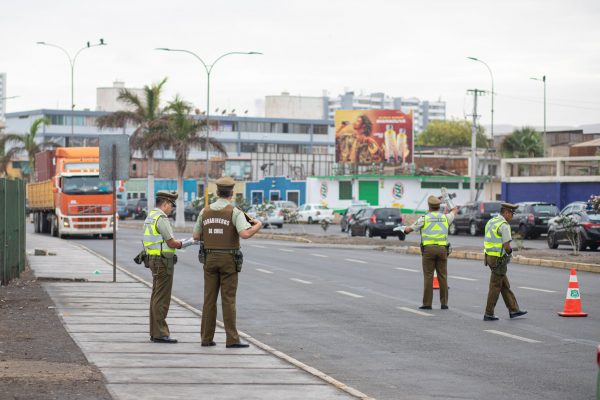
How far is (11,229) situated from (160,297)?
384 inches

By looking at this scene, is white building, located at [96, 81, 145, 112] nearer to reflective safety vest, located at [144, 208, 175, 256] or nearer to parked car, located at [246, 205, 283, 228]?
parked car, located at [246, 205, 283, 228]

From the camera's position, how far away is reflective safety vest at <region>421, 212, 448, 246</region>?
18.6m

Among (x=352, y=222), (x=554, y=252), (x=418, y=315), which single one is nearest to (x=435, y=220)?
(x=418, y=315)

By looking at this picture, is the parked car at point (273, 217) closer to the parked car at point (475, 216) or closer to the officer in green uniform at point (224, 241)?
the parked car at point (475, 216)

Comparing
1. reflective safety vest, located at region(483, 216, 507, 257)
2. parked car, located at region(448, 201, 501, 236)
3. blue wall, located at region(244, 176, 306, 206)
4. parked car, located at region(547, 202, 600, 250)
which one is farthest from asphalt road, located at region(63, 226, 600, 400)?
blue wall, located at region(244, 176, 306, 206)

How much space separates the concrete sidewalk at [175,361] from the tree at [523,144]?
Result: 87.2 metres

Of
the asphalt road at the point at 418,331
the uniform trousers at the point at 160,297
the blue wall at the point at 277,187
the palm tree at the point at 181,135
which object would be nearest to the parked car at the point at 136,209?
the blue wall at the point at 277,187

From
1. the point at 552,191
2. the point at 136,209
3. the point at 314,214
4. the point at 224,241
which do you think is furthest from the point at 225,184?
the point at 136,209

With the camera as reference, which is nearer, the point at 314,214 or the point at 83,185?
the point at 83,185

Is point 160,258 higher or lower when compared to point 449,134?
lower

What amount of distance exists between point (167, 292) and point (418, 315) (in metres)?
5.27

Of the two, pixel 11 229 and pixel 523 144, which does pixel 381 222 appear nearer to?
pixel 11 229

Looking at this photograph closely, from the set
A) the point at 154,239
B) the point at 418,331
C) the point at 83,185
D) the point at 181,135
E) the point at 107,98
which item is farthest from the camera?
the point at 107,98

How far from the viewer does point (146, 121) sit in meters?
67.7
